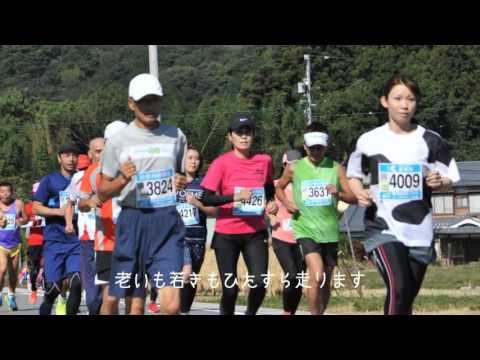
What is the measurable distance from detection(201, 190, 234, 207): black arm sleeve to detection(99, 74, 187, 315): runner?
255 cm

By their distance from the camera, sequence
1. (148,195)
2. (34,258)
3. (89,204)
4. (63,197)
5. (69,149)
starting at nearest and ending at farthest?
(148,195) → (89,204) → (63,197) → (69,149) → (34,258)

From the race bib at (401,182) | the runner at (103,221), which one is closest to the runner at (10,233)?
the runner at (103,221)

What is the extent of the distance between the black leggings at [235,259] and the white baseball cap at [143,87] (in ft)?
10.7

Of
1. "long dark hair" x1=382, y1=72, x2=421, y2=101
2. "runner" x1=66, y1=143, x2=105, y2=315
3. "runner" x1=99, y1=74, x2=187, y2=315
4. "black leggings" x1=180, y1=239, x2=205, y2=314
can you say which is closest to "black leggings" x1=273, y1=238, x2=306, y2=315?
"black leggings" x1=180, y1=239, x2=205, y2=314

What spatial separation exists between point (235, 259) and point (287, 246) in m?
1.46

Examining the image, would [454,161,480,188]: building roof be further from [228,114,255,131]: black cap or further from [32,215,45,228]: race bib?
[228,114,255,131]: black cap

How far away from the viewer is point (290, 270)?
13.8 m

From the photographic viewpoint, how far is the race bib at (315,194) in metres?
12.9

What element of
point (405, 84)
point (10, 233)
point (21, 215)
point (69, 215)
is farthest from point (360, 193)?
point (10, 233)

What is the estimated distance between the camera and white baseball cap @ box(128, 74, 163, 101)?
9609mm

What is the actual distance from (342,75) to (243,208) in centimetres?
6897

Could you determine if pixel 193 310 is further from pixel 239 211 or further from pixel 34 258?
pixel 239 211
